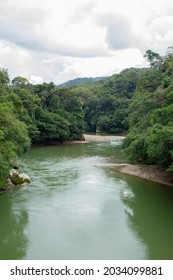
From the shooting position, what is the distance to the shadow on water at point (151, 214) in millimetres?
15516

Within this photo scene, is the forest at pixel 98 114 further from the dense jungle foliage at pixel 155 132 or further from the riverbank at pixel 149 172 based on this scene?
the riverbank at pixel 149 172

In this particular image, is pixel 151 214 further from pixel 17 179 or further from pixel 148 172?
pixel 17 179

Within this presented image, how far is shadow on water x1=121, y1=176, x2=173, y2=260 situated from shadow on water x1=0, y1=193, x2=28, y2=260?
5.58 m

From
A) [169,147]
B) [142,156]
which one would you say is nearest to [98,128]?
[142,156]

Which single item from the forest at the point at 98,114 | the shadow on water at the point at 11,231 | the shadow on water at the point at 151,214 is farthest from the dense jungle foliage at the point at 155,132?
the shadow on water at the point at 11,231

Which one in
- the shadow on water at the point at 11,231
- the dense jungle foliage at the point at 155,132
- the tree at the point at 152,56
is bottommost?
the shadow on water at the point at 11,231

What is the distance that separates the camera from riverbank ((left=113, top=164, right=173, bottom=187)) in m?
27.8

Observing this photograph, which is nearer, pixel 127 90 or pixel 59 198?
pixel 59 198

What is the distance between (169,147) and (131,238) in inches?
337

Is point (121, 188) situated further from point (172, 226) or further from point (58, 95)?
point (58, 95)

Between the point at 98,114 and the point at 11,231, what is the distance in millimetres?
69796

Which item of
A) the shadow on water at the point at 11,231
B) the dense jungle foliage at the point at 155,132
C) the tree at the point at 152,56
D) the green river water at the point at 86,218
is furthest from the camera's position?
the tree at the point at 152,56

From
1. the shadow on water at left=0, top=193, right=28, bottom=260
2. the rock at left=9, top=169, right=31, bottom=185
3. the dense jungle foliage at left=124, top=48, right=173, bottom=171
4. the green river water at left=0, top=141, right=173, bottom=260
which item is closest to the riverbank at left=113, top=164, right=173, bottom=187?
the dense jungle foliage at left=124, top=48, right=173, bottom=171

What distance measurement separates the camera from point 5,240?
1602 centimetres
